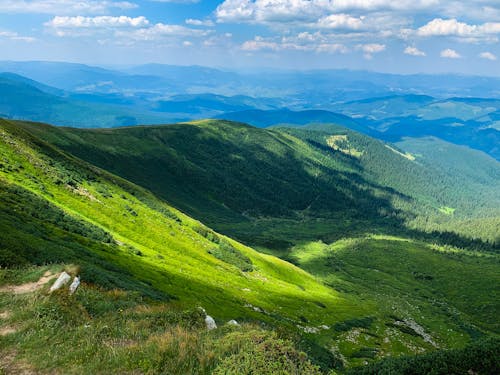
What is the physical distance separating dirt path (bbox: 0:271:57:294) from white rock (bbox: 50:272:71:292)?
1.56 m

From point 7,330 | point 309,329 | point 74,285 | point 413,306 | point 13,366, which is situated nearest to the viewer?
point 13,366

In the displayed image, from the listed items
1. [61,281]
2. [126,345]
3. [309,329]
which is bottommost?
[309,329]

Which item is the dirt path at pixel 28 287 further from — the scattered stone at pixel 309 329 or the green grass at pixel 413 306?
the green grass at pixel 413 306

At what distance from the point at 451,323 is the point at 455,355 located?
11308 centimetres

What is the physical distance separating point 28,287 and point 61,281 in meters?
3.22

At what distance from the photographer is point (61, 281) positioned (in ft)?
74.6

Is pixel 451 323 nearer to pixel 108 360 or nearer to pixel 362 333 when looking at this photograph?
pixel 362 333

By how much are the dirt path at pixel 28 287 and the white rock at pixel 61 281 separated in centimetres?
156

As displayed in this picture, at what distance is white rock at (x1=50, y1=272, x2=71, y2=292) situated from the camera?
72.5 ft

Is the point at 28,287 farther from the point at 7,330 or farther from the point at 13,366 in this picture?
the point at 13,366

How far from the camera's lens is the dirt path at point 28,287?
23169 millimetres

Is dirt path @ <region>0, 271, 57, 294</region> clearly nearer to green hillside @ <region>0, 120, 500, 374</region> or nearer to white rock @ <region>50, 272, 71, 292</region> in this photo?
green hillside @ <region>0, 120, 500, 374</region>

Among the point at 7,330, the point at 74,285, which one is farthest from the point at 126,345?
the point at 74,285

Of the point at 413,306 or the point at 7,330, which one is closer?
the point at 7,330
